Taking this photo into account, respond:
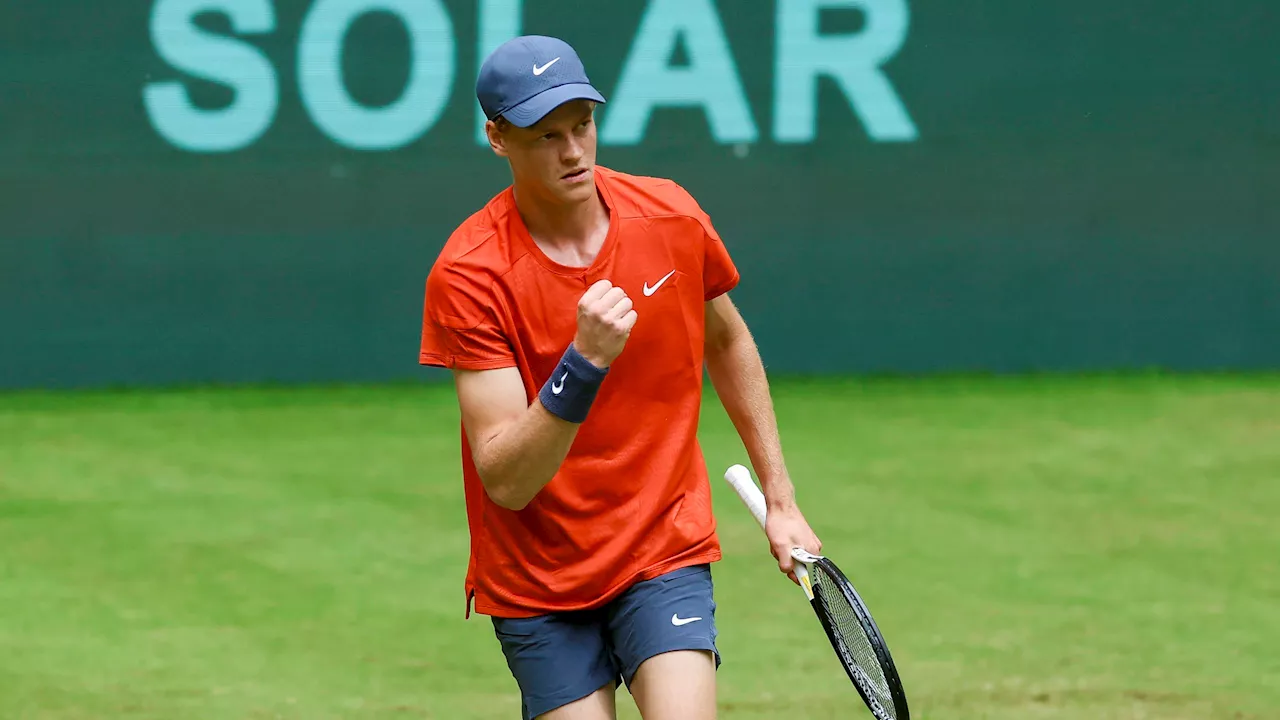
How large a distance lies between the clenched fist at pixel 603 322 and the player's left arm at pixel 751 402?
0.67 meters

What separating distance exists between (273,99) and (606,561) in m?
7.69

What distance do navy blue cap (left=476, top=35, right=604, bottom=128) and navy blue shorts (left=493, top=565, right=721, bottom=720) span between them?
1.01 m

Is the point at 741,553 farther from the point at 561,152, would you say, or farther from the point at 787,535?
the point at 561,152

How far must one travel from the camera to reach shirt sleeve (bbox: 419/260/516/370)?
3.54 m

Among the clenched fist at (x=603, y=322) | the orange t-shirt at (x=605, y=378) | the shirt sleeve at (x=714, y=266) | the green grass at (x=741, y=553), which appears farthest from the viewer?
the green grass at (x=741, y=553)

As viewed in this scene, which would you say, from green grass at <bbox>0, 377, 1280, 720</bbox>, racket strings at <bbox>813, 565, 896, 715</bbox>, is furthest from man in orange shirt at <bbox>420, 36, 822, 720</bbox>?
green grass at <bbox>0, 377, 1280, 720</bbox>

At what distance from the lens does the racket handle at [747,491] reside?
3990 mm

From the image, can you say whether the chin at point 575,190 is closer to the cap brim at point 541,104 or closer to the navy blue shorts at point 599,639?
the cap brim at point 541,104

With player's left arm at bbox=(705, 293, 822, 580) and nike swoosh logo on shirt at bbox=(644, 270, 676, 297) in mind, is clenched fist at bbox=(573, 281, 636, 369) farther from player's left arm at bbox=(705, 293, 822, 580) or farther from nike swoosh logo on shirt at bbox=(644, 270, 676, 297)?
player's left arm at bbox=(705, 293, 822, 580)

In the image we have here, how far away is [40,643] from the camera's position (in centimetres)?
636

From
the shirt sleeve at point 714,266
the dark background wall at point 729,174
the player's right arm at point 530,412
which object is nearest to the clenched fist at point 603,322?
the player's right arm at point 530,412

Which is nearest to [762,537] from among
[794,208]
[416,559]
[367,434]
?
[416,559]

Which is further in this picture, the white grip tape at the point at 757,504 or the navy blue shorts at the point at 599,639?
the white grip tape at the point at 757,504

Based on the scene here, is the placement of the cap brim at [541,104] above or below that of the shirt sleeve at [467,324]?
above
